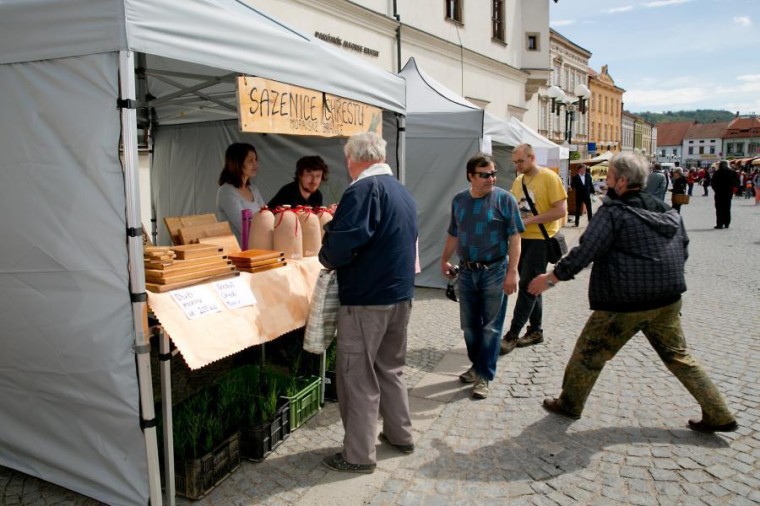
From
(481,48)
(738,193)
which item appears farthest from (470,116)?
(738,193)

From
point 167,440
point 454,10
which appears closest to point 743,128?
point 454,10

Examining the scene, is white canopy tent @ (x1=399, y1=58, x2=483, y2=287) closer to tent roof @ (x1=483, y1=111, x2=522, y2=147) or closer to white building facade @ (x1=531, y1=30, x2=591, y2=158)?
tent roof @ (x1=483, y1=111, x2=522, y2=147)

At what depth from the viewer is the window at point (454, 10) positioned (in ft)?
49.4

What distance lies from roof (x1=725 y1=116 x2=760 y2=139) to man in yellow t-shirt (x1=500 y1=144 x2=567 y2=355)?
402 ft

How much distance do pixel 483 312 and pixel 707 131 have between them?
135565mm

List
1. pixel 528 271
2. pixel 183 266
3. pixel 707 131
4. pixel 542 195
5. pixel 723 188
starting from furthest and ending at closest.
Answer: pixel 707 131
pixel 723 188
pixel 528 271
pixel 542 195
pixel 183 266

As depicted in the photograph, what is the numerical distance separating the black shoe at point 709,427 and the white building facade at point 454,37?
7.86 metres

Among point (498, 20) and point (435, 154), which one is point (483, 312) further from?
point (498, 20)

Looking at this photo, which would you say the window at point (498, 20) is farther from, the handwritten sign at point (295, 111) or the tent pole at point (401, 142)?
the handwritten sign at point (295, 111)

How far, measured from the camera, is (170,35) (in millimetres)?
2668

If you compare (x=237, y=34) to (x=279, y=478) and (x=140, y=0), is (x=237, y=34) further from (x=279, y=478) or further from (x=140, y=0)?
(x=279, y=478)

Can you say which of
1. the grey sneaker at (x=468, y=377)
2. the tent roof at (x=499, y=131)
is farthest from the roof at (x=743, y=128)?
the grey sneaker at (x=468, y=377)

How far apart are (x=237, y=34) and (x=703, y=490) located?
11.3ft

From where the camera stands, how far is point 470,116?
7523 millimetres
